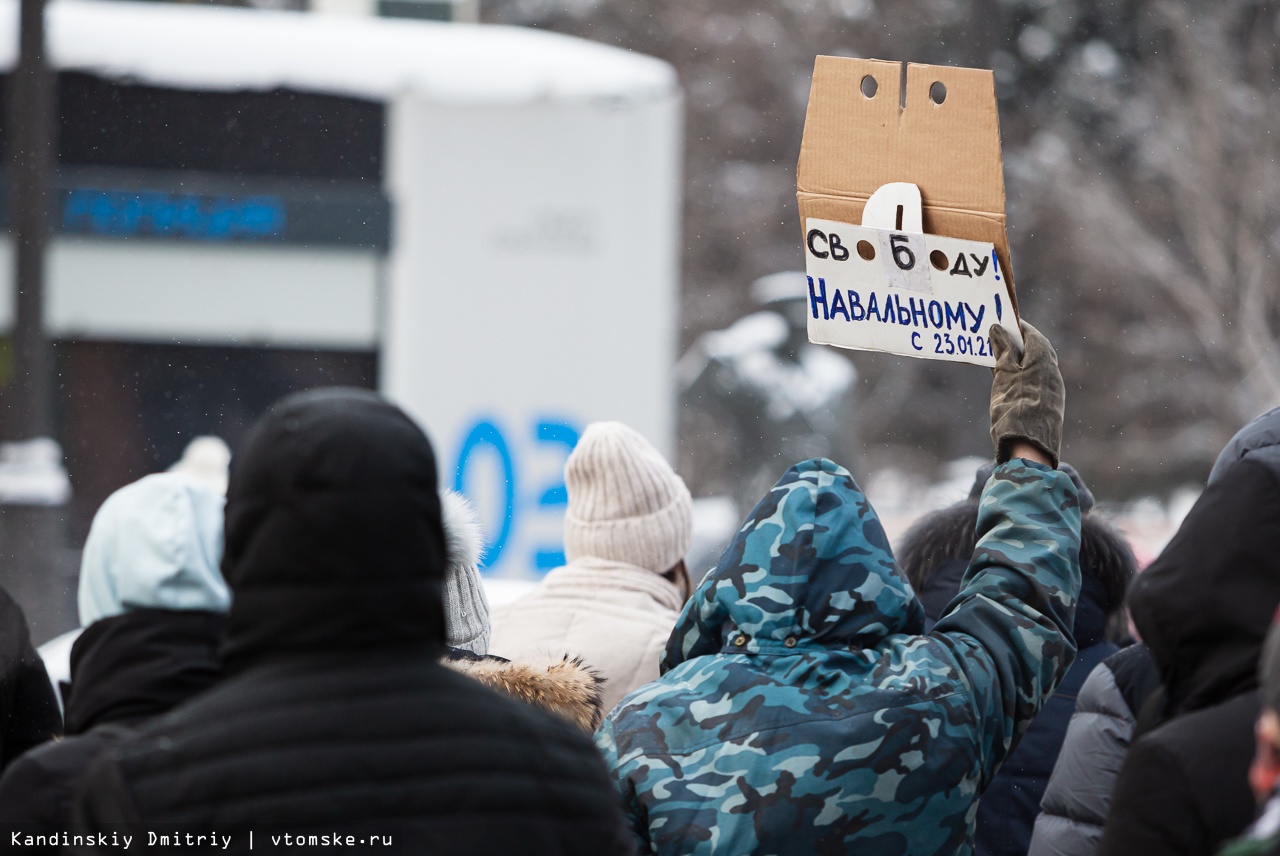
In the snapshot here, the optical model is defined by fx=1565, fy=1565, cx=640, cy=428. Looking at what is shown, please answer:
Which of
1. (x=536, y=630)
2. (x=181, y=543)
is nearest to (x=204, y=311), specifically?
(x=536, y=630)

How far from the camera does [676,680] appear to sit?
210cm

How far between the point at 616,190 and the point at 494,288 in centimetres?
86

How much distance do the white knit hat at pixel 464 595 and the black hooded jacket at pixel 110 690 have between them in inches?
22.4

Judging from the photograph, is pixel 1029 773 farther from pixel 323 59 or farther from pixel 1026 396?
pixel 323 59

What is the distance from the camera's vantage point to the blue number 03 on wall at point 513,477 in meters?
7.68

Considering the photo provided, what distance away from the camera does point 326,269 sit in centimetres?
880

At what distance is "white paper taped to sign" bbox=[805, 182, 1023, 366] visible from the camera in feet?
8.00

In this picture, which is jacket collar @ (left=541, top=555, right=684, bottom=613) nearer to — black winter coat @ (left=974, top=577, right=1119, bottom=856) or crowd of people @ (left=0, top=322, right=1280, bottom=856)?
crowd of people @ (left=0, top=322, right=1280, bottom=856)

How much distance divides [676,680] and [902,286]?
0.78 metres

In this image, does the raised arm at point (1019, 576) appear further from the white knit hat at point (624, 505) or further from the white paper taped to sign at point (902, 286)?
the white knit hat at point (624, 505)

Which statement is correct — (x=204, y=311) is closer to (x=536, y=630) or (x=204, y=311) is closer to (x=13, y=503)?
(x=13, y=503)

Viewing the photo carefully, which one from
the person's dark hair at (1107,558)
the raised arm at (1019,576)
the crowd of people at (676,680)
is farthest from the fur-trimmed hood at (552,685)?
the person's dark hair at (1107,558)

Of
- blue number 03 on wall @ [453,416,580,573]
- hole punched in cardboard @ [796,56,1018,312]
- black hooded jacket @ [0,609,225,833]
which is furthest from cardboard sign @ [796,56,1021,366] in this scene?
blue number 03 on wall @ [453,416,580,573]

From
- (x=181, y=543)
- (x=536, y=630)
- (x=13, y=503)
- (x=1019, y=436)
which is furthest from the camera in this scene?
(x=13, y=503)
